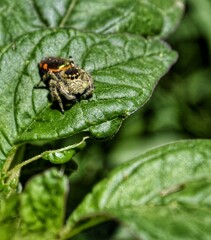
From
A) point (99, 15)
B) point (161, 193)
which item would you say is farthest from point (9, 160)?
point (99, 15)

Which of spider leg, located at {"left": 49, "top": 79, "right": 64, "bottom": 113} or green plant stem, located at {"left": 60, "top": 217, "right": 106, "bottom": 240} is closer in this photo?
green plant stem, located at {"left": 60, "top": 217, "right": 106, "bottom": 240}

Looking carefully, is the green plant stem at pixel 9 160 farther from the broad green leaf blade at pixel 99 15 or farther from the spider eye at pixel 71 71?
the broad green leaf blade at pixel 99 15

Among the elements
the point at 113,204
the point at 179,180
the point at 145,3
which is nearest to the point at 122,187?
the point at 113,204

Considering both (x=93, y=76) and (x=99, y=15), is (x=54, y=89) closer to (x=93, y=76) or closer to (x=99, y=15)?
(x=93, y=76)

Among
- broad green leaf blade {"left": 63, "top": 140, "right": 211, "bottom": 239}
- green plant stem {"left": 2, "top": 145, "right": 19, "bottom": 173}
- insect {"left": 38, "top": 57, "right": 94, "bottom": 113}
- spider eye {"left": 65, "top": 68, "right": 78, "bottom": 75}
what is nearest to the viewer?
broad green leaf blade {"left": 63, "top": 140, "right": 211, "bottom": 239}

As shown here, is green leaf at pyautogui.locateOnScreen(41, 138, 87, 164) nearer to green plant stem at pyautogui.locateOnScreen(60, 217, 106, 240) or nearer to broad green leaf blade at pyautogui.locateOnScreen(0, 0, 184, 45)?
green plant stem at pyautogui.locateOnScreen(60, 217, 106, 240)

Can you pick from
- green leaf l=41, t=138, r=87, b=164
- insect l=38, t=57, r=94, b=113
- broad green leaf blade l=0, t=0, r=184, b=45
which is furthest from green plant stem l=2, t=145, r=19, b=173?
broad green leaf blade l=0, t=0, r=184, b=45

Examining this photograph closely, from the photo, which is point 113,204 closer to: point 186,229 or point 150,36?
point 186,229
